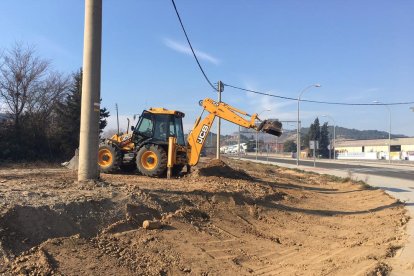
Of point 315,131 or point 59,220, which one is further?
A: point 315,131

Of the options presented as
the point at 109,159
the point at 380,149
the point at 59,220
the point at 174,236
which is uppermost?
the point at 380,149

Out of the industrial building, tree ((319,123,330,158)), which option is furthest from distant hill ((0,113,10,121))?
tree ((319,123,330,158))

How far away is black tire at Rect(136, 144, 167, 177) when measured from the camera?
16.9m

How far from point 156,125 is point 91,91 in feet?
21.6

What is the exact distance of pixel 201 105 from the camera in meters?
18.4

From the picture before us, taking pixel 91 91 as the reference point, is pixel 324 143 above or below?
above

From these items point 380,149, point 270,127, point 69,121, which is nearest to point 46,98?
point 69,121

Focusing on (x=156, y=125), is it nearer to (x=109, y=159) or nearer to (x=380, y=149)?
(x=109, y=159)

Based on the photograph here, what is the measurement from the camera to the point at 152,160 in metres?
17.0

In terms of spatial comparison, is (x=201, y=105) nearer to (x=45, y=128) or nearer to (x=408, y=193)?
(x=408, y=193)

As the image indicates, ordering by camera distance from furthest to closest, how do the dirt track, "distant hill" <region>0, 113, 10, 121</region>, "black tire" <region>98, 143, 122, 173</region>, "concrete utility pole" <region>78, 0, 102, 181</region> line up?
1. "distant hill" <region>0, 113, 10, 121</region>
2. "black tire" <region>98, 143, 122, 173</region>
3. "concrete utility pole" <region>78, 0, 102, 181</region>
4. the dirt track

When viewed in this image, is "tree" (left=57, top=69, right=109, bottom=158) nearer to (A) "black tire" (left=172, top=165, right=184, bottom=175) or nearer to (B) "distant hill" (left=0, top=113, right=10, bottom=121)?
(B) "distant hill" (left=0, top=113, right=10, bottom=121)

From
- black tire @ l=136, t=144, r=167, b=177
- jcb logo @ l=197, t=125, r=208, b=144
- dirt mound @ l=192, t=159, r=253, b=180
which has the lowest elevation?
dirt mound @ l=192, t=159, r=253, b=180

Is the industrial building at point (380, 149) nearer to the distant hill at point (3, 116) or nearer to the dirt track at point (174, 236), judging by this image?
the distant hill at point (3, 116)
